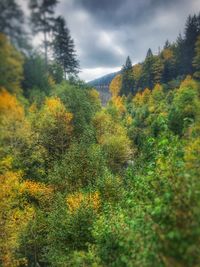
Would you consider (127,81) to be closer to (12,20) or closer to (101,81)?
(101,81)

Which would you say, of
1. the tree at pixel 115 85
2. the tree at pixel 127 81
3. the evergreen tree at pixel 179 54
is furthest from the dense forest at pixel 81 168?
the tree at pixel 115 85

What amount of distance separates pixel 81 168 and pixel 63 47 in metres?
23.8

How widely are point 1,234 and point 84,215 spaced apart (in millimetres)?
6927

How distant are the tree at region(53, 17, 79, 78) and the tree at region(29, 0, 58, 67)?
Result: 51 centimetres

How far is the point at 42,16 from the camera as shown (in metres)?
12.0

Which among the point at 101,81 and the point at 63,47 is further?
the point at 101,81

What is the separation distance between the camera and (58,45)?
13.9 meters

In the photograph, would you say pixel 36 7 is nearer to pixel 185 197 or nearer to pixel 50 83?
pixel 50 83

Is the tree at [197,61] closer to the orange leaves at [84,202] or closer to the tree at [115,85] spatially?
the orange leaves at [84,202]

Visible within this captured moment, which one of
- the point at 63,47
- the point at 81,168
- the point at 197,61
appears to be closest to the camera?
the point at 63,47

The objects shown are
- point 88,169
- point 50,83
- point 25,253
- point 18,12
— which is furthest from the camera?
point 88,169

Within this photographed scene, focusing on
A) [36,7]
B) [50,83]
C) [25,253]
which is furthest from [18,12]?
[25,253]

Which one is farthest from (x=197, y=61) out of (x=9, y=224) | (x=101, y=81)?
(x=9, y=224)

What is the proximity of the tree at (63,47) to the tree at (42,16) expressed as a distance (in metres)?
0.51
